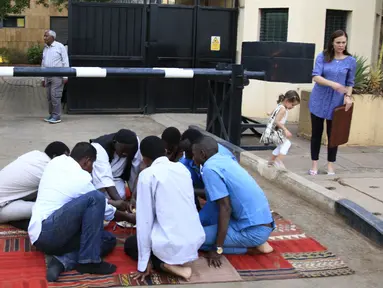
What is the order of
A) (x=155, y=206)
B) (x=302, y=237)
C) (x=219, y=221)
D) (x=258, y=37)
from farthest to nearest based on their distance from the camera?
(x=258, y=37) → (x=302, y=237) → (x=219, y=221) → (x=155, y=206)

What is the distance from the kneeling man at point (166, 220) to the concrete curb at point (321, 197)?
1811 millimetres

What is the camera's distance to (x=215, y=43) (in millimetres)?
11836

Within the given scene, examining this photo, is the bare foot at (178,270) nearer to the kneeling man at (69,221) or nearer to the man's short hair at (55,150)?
the kneeling man at (69,221)

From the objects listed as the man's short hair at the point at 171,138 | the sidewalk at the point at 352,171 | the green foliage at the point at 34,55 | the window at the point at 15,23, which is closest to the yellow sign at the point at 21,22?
the window at the point at 15,23

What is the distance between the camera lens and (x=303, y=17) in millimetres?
10703

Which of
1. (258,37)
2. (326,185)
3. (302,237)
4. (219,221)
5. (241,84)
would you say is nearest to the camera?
(219,221)

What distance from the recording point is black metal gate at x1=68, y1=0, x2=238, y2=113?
11078mm

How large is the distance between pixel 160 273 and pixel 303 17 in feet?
25.2

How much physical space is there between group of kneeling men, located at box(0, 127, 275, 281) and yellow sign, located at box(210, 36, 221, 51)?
24.1 feet

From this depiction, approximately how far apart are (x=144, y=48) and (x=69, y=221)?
7.72 metres

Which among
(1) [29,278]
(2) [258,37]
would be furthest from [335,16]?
(1) [29,278]

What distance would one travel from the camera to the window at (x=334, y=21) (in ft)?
36.2

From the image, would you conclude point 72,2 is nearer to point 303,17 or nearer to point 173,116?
point 173,116

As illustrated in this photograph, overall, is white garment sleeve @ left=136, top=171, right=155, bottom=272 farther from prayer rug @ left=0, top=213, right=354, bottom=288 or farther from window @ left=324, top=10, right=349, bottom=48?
window @ left=324, top=10, right=349, bottom=48
